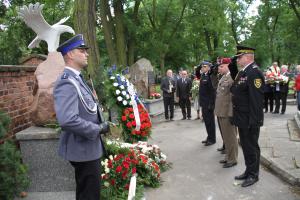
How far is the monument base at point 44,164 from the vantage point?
16.7 ft

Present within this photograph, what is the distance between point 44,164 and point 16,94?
1.27m

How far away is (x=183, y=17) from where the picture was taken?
90.3 feet

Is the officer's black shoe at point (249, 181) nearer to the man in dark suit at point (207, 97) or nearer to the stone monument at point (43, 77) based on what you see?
the man in dark suit at point (207, 97)

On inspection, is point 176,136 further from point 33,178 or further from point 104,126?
point 104,126

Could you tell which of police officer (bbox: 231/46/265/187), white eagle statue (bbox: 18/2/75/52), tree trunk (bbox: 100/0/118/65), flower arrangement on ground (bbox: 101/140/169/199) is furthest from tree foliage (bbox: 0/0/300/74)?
police officer (bbox: 231/46/265/187)

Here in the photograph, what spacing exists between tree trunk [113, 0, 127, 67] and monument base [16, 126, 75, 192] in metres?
12.7

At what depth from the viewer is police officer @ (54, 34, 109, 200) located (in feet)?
10.4

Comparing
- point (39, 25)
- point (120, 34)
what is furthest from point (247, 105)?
point (120, 34)

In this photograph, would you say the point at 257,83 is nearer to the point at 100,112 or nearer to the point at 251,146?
the point at 251,146

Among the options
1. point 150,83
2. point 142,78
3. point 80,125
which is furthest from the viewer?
point 150,83

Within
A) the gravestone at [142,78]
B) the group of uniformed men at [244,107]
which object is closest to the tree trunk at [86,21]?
the group of uniformed men at [244,107]

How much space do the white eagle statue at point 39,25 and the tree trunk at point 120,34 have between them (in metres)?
11.3

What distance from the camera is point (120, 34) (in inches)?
727

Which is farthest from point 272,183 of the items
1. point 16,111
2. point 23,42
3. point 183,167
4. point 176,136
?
point 23,42
